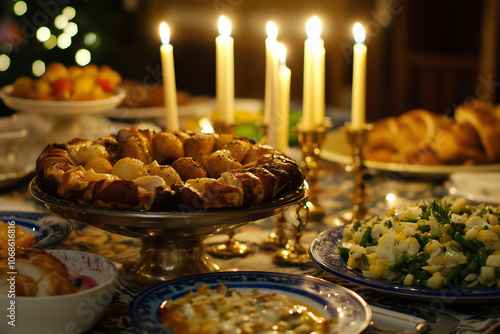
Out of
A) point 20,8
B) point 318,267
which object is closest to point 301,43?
point 20,8

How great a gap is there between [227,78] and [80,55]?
3.04 meters

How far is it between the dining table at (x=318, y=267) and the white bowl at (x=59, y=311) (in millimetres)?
59

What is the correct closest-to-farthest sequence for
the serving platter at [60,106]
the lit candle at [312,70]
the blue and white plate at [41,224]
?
1. the blue and white plate at [41,224]
2. the lit candle at [312,70]
3. the serving platter at [60,106]

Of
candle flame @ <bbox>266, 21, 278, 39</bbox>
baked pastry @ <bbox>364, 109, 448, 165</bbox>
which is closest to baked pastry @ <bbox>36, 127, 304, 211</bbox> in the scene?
candle flame @ <bbox>266, 21, 278, 39</bbox>

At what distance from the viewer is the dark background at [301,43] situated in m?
4.48

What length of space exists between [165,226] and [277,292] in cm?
23

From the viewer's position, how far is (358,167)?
5.86 feet

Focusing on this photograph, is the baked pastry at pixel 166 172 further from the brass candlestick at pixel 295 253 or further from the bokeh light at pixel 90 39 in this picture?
the bokeh light at pixel 90 39

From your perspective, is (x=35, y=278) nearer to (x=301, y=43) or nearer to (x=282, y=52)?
(x=282, y=52)

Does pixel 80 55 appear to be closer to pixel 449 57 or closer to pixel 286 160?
pixel 449 57

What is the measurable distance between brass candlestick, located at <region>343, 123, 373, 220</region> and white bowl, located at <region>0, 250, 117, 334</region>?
899mm

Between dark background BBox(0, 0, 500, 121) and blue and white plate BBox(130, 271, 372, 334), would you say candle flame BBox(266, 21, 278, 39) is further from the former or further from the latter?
dark background BBox(0, 0, 500, 121)

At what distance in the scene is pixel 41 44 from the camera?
4.25 meters

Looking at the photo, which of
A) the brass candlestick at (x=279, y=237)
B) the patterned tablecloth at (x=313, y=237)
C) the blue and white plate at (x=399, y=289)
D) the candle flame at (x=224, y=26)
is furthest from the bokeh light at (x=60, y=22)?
the blue and white plate at (x=399, y=289)
